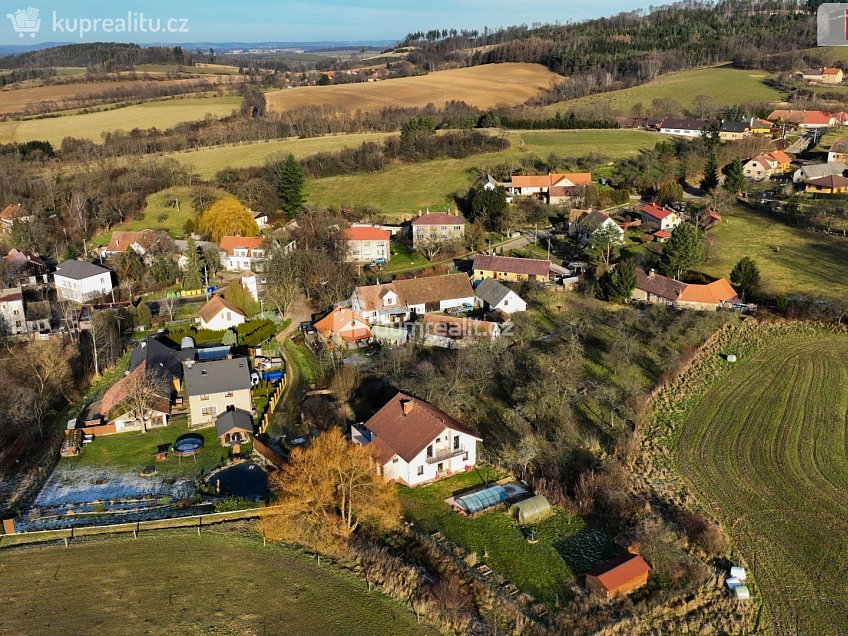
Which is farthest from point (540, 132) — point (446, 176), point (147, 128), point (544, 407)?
point (544, 407)

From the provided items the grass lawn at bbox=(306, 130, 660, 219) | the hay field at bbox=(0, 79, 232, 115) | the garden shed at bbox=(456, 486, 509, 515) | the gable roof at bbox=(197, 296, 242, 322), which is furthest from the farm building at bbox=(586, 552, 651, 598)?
the hay field at bbox=(0, 79, 232, 115)

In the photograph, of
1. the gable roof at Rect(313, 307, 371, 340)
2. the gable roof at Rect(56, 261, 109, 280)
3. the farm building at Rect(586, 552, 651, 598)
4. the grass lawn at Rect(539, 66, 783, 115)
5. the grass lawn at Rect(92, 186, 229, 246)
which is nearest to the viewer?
the farm building at Rect(586, 552, 651, 598)

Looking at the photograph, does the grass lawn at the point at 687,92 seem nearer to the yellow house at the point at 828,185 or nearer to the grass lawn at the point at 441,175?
the grass lawn at the point at 441,175

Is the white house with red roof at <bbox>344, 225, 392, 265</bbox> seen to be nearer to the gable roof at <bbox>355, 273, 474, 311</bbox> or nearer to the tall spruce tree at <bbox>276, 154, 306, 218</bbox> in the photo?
the gable roof at <bbox>355, 273, 474, 311</bbox>

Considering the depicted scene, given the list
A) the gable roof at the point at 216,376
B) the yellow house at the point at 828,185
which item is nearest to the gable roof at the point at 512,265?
the gable roof at the point at 216,376

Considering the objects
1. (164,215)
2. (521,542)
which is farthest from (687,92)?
(521,542)

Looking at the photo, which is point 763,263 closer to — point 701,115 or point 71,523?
point 71,523
